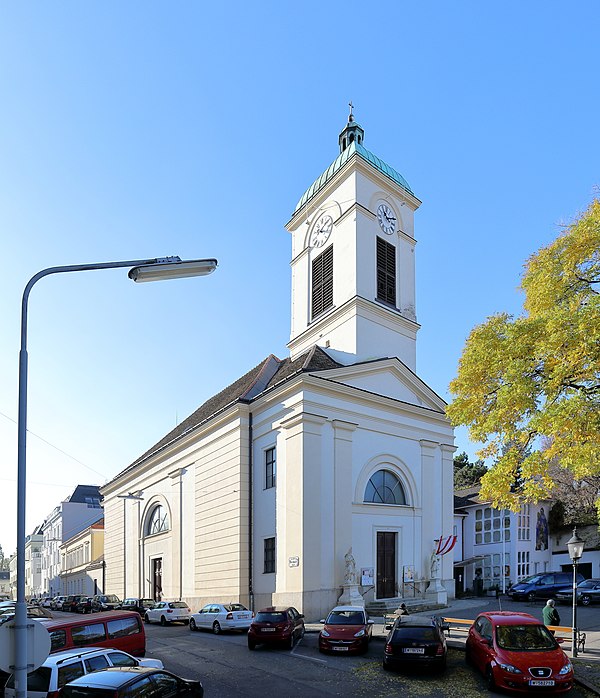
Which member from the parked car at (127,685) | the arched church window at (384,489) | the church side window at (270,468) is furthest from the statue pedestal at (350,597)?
the parked car at (127,685)

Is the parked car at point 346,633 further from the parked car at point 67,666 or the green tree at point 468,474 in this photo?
the green tree at point 468,474

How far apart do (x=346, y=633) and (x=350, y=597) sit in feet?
32.4

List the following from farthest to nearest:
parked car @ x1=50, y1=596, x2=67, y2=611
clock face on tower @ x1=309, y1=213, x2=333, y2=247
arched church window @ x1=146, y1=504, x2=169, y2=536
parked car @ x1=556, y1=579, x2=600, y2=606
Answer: parked car @ x1=50, y1=596, x2=67, y2=611 < arched church window @ x1=146, y1=504, x2=169, y2=536 < clock face on tower @ x1=309, y1=213, x2=333, y2=247 < parked car @ x1=556, y1=579, x2=600, y2=606

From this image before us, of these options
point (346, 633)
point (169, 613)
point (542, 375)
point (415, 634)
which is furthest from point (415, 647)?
point (169, 613)

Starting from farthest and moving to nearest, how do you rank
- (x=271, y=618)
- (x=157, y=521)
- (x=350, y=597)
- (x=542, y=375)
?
1. (x=157, y=521)
2. (x=350, y=597)
3. (x=271, y=618)
4. (x=542, y=375)

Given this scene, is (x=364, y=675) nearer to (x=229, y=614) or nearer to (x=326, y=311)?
(x=229, y=614)

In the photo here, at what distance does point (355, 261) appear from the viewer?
1393 inches

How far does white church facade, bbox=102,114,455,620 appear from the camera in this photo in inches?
1159

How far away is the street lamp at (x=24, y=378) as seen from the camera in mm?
7879

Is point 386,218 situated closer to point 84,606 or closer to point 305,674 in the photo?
point 305,674

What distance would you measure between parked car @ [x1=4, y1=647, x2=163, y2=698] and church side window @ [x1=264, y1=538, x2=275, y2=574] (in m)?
18.2

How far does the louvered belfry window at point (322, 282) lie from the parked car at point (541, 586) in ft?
61.9

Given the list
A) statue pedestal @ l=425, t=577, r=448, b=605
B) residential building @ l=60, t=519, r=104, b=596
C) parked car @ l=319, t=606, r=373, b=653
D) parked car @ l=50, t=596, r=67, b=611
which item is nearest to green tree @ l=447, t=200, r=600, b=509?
parked car @ l=319, t=606, r=373, b=653

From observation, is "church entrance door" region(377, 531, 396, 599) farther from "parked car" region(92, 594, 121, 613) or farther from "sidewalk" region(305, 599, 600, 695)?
"parked car" region(92, 594, 121, 613)
